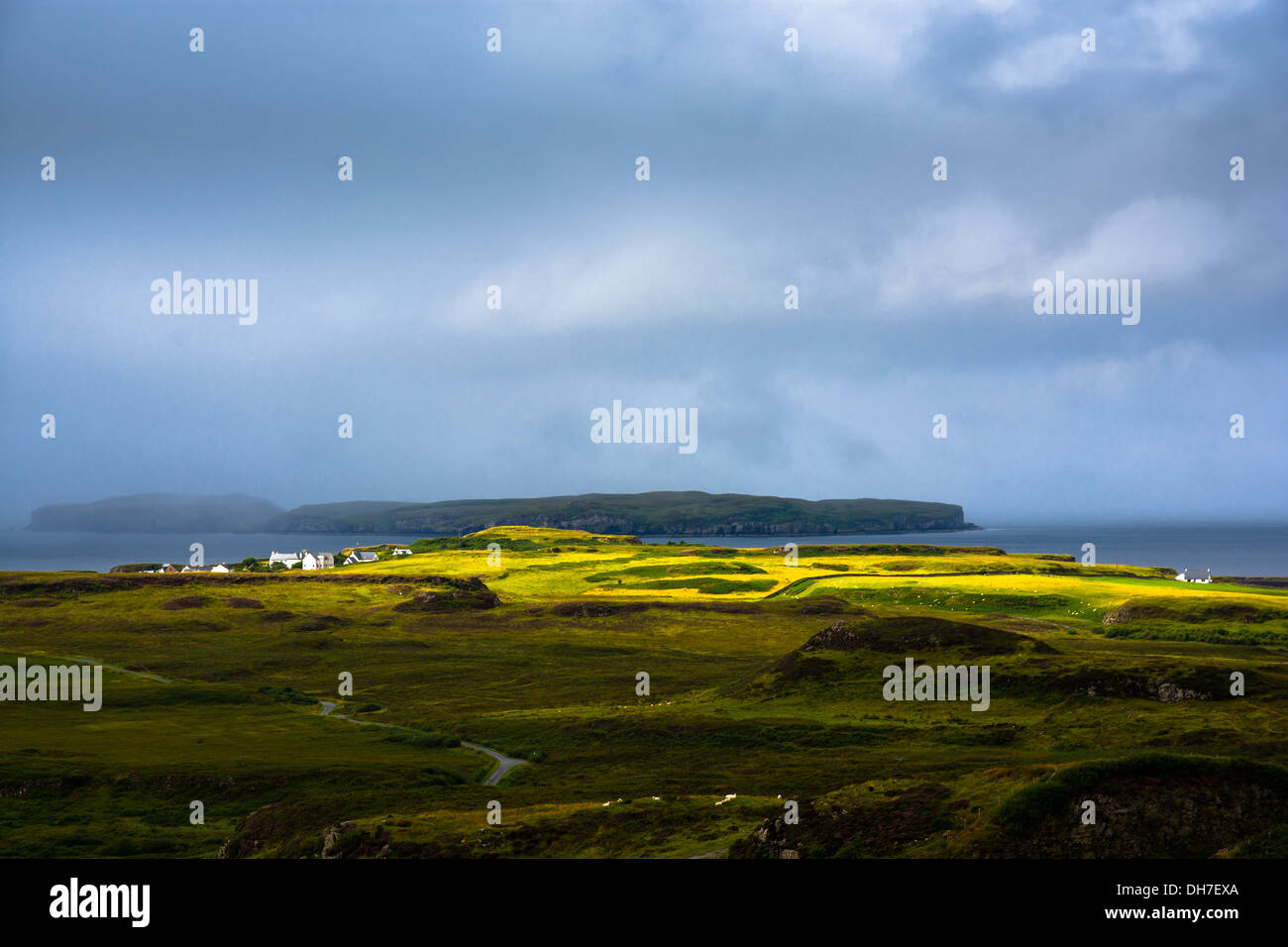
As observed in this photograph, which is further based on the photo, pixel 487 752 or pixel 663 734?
pixel 663 734

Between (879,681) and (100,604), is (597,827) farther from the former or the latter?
(100,604)

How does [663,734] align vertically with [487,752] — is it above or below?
above

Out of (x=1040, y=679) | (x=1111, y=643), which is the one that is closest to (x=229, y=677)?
(x=1040, y=679)
